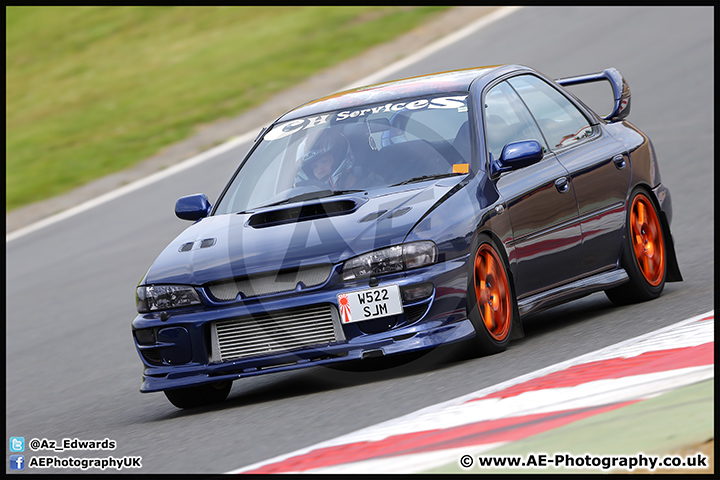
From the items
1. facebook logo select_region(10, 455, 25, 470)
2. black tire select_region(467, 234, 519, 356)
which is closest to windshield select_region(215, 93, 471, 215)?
black tire select_region(467, 234, 519, 356)

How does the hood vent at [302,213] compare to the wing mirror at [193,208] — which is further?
the wing mirror at [193,208]

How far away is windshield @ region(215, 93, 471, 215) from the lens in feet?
22.0

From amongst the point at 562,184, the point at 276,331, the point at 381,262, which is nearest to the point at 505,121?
the point at 562,184

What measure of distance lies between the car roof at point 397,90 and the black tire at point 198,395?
6.33 feet

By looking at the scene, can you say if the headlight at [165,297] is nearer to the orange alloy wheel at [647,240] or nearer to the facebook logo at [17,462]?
the facebook logo at [17,462]

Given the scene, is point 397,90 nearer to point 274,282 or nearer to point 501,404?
point 274,282

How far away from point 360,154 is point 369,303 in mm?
1361

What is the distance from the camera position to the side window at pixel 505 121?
696 cm

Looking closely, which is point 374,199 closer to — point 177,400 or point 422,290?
point 422,290

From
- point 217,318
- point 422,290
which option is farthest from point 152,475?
point 422,290

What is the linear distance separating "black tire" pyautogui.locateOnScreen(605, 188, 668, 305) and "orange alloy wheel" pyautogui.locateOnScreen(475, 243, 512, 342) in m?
1.45

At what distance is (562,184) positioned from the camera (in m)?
7.06

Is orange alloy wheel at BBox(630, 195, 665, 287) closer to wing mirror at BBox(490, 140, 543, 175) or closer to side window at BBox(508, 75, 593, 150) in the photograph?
side window at BBox(508, 75, 593, 150)

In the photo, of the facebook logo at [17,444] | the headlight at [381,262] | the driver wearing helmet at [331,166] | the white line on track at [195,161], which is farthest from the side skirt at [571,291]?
the white line on track at [195,161]
